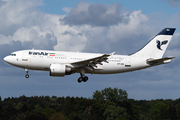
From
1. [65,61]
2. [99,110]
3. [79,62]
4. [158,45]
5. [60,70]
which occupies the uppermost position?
[158,45]

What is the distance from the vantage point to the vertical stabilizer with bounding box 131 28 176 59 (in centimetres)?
4794

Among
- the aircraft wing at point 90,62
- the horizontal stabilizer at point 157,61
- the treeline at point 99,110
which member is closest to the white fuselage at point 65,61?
the horizontal stabilizer at point 157,61

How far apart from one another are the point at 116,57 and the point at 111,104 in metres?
89.3

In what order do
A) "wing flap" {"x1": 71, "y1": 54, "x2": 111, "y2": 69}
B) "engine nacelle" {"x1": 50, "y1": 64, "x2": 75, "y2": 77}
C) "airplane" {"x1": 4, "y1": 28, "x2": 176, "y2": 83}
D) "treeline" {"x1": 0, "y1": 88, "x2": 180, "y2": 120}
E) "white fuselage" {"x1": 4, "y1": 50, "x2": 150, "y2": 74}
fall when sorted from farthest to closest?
"treeline" {"x1": 0, "y1": 88, "x2": 180, "y2": 120} → "white fuselage" {"x1": 4, "y1": 50, "x2": 150, "y2": 74} → "airplane" {"x1": 4, "y1": 28, "x2": 176, "y2": 83} → "engine nacelle" {"x1": 50, "y1": 64, "x2": 75, "y2": 77} → "wing flap" {"x1": 71, "y1": 54, "x2": 111, "y2": 69}

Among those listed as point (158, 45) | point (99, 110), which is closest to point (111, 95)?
point (99, 110)

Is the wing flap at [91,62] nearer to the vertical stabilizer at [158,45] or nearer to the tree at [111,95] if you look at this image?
the vertical stabilizer at [158,45]

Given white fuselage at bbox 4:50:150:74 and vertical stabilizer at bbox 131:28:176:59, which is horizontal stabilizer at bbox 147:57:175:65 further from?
vertical stabilizer at bbox 131:28:176:59

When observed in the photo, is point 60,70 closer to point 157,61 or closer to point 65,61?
point 65,61

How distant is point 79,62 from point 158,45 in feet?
52.8

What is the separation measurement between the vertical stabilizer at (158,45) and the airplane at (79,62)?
0.65ft

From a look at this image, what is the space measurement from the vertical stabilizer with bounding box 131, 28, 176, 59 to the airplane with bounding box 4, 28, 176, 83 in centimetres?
20

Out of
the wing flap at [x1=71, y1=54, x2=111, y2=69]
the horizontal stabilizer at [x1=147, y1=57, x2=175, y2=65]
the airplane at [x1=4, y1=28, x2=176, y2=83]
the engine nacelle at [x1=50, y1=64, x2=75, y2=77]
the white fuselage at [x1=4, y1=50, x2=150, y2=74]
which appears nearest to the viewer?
the wing flap at [x1=71, y1=54, x2=111, y2=69]

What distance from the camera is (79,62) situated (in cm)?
4103

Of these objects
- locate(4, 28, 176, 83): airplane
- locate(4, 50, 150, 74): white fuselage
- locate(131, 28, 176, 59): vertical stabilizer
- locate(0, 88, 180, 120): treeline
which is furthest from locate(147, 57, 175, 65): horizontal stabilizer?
locate(0, 88, 180, 120): treeline
